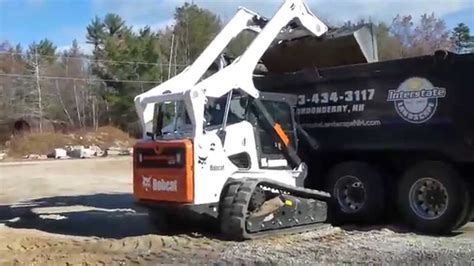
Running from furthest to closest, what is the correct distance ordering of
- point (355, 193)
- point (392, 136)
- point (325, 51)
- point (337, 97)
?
1. point (325, 51)
2. point (337, 97)
3. point (355, 193)
4. point (392, 136)

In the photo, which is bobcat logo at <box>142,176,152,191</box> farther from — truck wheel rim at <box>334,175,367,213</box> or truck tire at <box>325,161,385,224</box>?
truck wheel rim at <box>334,175,367,213</box>

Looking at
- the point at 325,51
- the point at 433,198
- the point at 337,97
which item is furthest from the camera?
the point at 325,51

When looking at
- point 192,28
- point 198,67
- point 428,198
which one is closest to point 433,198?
point 428,198

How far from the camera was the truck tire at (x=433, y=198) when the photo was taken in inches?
421

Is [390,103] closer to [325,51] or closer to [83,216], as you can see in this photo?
[325,51]

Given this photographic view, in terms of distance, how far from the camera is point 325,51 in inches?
525

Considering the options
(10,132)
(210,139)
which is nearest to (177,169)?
(210,139)

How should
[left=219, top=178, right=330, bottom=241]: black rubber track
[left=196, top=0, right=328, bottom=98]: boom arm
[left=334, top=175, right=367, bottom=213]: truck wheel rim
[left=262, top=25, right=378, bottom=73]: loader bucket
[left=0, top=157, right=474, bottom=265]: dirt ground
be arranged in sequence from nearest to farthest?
1. [left=0, top=157, right=474, bottom=265]: dirt ground
2. [left=219, top=178, right=330, bottom=241]: black rubber track
3. [left=196, top=0, right=328, bottom=98]: boom arm
4. [left=334, top=175, right=367, bottom=213]: truck wheel rim
5. [left=262, top=25, right=378, bottom=73]: loader bucket

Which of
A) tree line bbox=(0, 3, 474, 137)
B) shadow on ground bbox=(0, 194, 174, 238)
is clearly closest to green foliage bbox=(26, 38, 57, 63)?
tree line bbox=(0, 3, 474, 137)

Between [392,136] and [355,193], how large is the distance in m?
1.15

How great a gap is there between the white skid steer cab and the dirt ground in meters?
0.44

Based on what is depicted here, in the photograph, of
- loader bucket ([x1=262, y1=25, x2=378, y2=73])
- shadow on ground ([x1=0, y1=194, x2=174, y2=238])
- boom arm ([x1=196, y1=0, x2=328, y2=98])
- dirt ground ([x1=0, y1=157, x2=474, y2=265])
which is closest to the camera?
dirt ground ([x1=0, y1=157, x2=474, y2=265])

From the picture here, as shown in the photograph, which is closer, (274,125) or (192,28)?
(274,125)

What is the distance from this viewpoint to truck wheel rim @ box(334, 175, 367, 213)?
11.9 meters
